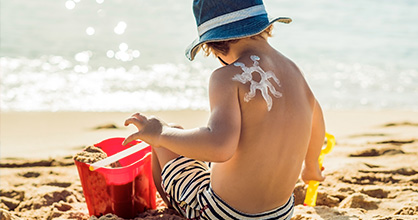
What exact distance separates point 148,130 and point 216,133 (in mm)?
331

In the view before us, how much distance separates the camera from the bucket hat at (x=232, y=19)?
5.69 feet

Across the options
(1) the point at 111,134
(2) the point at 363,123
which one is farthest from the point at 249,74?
(2) the point at 363,123

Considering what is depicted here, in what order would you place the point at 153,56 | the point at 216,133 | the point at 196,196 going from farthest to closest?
the point at 153,56 → the point at 196,196 → the point at 216,133

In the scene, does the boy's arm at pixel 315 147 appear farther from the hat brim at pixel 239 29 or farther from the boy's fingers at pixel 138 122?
the boy's fingers at pixel 138 122

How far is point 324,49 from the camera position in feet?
25.1

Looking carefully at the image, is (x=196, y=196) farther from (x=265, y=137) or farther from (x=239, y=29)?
(x=239, y=29)

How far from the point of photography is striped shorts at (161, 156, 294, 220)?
5.96 ft

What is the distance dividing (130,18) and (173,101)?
3947 mm

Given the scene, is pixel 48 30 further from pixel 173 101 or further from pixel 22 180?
pixel 22 180

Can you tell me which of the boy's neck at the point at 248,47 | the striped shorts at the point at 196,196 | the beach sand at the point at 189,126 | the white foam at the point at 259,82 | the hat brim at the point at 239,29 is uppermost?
the hat brim at the point at 239,29

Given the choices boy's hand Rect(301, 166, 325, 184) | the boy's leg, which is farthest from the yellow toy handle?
the boy's leg

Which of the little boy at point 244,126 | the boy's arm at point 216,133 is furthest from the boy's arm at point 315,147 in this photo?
the boy's arm at point 216,133

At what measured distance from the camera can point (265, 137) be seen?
167cm

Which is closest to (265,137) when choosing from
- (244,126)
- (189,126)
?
(244,126)
